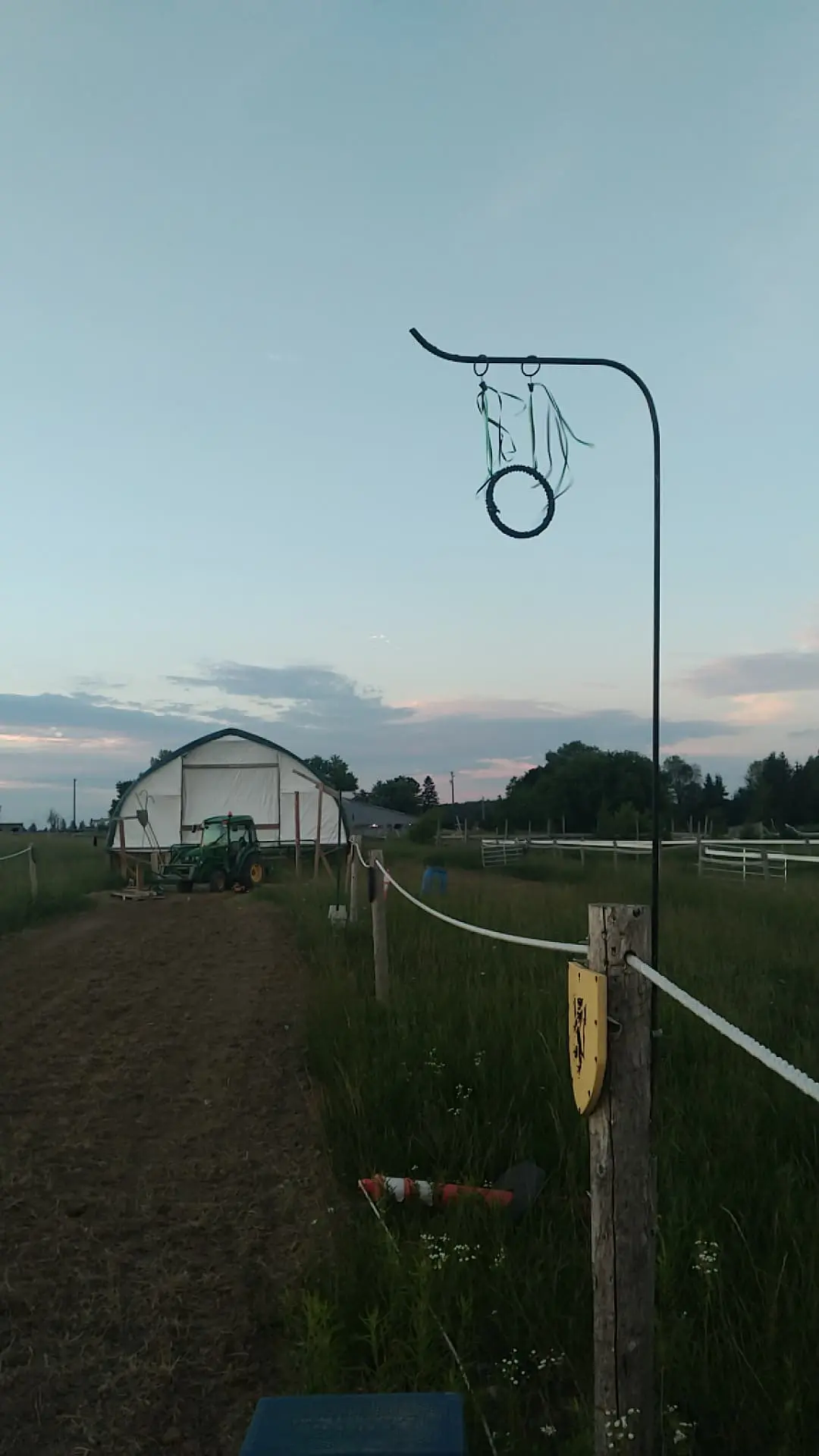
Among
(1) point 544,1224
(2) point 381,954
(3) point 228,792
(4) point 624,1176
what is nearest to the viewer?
(4) point 624,1176

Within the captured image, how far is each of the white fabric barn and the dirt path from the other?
20.9m

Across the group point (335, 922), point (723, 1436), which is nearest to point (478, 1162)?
point (723, 1436)

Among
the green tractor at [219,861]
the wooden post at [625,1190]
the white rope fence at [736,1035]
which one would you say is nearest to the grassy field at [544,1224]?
the wooden post at [625,1190]

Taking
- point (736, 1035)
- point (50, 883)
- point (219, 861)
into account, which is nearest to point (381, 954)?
point (736, 1035)

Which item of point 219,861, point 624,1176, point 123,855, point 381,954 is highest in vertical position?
point 624,1176

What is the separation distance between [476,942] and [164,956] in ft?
13.4

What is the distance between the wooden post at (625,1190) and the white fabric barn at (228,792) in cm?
2700

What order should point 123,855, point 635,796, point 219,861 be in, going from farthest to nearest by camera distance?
1. point 635,796
2. point 123,855
3. point 219,861

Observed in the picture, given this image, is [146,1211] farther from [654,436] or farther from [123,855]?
[123,855]

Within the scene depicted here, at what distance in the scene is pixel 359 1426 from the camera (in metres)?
1.93

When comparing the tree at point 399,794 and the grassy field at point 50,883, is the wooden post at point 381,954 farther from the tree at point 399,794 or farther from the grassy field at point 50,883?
the tree at point 399,794

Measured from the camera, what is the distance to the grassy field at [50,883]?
573 inches

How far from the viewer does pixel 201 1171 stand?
15.8 feet

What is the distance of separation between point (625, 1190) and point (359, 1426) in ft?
2.62
